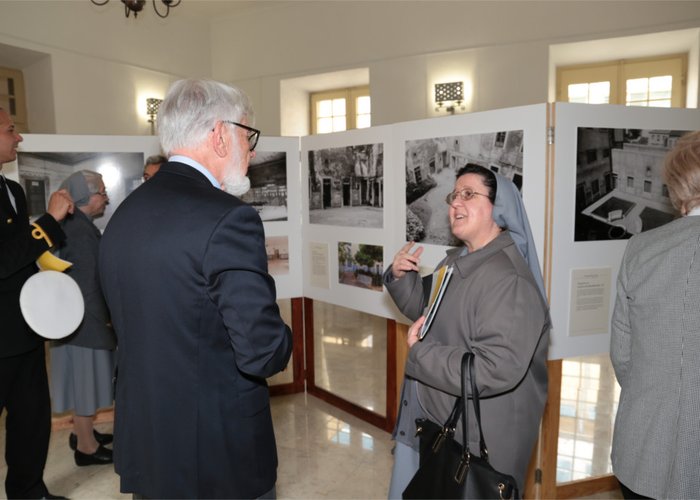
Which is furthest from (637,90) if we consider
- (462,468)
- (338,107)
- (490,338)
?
(462,468)

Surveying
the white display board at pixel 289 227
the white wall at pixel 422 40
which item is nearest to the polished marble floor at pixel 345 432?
the white display board at pixel 289 227

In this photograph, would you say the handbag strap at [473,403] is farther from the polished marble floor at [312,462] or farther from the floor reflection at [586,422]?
the floor reflection at [586,422]

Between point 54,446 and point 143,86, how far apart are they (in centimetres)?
644

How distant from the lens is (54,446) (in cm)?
371

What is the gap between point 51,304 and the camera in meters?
2.71

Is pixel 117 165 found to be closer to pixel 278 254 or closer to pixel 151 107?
pixel 278 254

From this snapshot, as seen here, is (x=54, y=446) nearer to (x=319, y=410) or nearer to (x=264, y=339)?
(x=319, y=410)

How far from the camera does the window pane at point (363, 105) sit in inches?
355

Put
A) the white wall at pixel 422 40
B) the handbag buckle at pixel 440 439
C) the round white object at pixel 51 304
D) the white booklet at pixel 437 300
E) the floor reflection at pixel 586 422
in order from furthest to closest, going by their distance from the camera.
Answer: the white wall at pixel 422 40 → the floor reflection at pixel 586 422 → the round white object at pixel 51 304 → the white booklet at pixel 437 300 → the handbag buckle at pixel 440 439

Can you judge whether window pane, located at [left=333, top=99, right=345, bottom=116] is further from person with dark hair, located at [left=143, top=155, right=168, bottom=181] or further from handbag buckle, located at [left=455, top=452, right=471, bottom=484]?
handbag buckle, located at [left=455, top=452, right=471, bottom=484]

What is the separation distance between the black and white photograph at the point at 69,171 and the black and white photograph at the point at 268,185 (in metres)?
0.84

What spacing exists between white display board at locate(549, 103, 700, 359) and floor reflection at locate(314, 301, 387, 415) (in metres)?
1.79

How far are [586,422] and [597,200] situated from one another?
2.08 m

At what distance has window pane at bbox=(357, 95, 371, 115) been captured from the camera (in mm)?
9023
